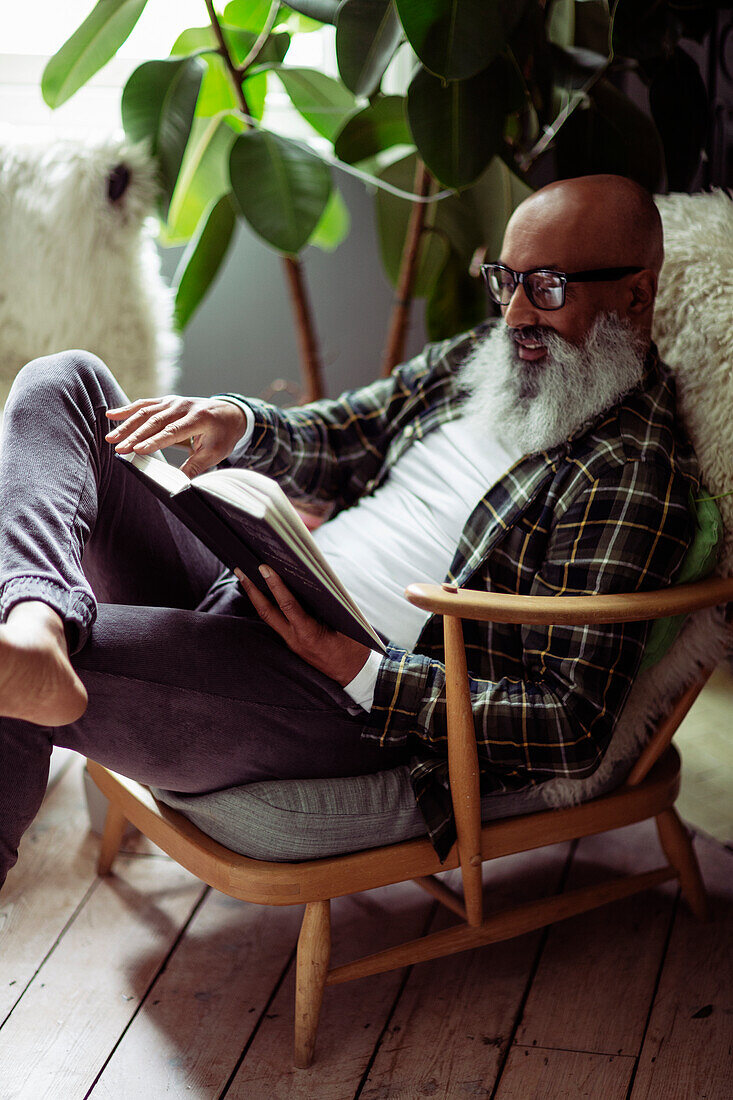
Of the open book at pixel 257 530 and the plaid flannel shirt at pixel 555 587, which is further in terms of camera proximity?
the plaid flannel shirt at pixel 555 587

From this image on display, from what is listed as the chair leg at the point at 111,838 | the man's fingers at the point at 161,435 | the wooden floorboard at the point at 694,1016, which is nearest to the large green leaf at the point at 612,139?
the man's fingers at the point at 161,435

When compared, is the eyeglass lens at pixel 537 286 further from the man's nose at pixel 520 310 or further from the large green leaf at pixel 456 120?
the large green leaf at pixel 456 120

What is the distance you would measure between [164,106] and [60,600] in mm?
1128

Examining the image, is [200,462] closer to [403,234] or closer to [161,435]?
[161,435]

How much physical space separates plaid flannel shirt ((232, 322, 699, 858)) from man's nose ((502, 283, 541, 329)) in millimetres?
173

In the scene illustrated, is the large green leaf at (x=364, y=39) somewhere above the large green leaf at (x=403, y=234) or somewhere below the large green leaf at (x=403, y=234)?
above

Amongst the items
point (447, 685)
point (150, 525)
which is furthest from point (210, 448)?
point (447, 685)

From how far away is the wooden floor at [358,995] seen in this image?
4.00ft

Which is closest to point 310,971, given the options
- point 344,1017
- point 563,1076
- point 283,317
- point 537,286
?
point 344,1017

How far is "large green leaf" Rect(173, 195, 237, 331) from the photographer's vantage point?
1.92 metres

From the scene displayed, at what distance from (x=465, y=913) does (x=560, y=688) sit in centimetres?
35

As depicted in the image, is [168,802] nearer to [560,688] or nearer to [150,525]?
[150,525]

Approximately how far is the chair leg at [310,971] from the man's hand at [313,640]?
29 cm

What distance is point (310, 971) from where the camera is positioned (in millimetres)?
1198
